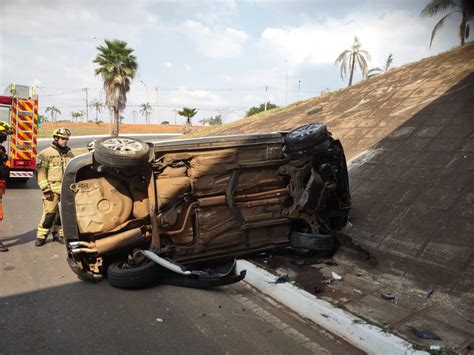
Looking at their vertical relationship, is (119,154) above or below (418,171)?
above

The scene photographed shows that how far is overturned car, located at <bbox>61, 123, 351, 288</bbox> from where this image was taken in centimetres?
407

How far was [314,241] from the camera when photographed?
15.3ft

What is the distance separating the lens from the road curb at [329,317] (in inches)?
113

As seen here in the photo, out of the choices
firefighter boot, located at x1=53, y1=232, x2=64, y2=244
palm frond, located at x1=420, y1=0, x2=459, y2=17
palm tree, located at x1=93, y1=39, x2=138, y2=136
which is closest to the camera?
firefighter boot, located at x1=53, y1=232, x2=64, y2=244

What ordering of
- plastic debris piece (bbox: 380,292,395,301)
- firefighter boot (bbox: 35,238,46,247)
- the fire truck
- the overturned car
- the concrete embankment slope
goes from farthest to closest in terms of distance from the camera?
1. the fire truck
2. firefighter boot (bbox: 35,238,46,247)
3. the concrete embankment slope
4. the overturned car
5. plastic debris piece (bbox: 380,292,395,301)

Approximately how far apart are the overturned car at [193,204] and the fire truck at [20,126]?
7308mm

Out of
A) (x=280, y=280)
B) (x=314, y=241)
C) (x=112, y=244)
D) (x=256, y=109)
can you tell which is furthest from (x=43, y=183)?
(x=256, y=109)

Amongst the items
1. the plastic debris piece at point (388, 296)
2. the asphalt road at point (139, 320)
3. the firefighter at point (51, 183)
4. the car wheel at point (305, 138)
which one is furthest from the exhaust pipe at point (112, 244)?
the plastic debris piece at point (388, 296)

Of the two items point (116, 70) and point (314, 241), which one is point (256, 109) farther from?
point (314, 241)

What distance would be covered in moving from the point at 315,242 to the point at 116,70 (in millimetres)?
27485

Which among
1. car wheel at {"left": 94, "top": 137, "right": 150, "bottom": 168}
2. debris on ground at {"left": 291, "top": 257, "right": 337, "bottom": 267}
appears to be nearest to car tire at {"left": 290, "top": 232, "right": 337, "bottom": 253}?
debris on ground at {"left": 291, "top": 257, "right": 337, "bottom": 267}

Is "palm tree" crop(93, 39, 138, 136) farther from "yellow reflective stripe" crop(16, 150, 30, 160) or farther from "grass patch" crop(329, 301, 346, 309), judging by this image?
"grass patch" crop(329, 301, 346, 309)

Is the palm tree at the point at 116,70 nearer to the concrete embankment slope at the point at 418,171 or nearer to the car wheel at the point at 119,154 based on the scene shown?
the concrete embankment slope at the point at 418,171

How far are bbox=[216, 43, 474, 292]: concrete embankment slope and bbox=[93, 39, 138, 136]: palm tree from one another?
20629mm
